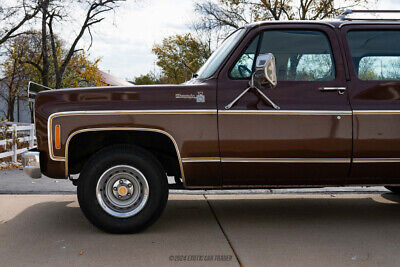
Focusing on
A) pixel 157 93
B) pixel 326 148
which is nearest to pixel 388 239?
pixel 326 148

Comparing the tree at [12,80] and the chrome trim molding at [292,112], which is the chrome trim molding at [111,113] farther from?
the tree at [12,80]

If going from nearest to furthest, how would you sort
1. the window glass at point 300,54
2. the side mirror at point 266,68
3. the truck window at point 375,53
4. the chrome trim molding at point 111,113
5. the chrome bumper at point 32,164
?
1. the side mirror at point 266,68
2. the chrome trim molding at point 111,113
3. the chrome bumper at point 32,164
4. the window glass at point 300,54
5. the truck window at point 375,53

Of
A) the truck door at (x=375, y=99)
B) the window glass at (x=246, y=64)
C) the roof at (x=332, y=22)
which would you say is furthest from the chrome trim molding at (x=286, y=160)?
the roof at (x=332, y=22)

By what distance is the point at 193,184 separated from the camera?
4.80 meters

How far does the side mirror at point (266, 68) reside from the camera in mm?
4352

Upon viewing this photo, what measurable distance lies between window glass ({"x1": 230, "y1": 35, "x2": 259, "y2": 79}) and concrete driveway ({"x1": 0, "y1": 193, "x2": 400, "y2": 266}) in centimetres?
155

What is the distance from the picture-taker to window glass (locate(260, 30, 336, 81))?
4.87 m

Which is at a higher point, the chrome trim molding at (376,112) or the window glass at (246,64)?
the window glass at (246,64)

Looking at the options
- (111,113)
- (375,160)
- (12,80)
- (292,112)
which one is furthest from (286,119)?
(12,80)

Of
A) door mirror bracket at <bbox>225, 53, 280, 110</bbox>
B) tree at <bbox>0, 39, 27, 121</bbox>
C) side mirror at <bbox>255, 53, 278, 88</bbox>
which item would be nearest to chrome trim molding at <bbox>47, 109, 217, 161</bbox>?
door mirror bracket at <bbox>225, 53, 280, 110</bbox>

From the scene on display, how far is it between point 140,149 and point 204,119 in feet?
2.25

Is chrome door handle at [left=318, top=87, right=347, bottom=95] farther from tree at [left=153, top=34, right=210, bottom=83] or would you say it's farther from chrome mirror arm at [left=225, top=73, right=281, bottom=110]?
tree at [left=153, top=34, right=210, bottom=83]

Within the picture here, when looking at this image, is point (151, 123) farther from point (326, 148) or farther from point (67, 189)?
point (67, 189)

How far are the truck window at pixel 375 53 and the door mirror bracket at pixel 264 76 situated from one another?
3.29 ft
